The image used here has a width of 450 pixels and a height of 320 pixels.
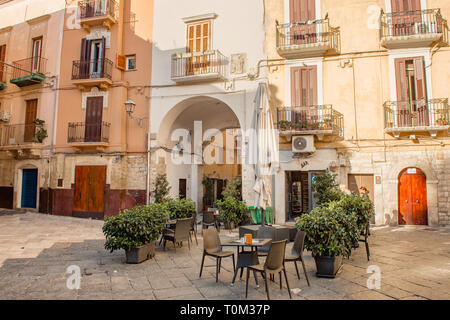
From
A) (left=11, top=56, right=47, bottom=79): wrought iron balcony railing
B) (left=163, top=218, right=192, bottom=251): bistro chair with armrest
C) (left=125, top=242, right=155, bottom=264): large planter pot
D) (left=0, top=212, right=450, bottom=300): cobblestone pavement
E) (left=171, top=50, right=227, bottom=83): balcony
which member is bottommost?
(left=0, top=212, right=450, bottom=300): cobblestone pavement

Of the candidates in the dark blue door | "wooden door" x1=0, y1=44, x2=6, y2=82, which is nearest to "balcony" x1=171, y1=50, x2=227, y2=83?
the dark blue door

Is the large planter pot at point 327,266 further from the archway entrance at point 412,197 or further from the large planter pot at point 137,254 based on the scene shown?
the archway entrance at point 412,197

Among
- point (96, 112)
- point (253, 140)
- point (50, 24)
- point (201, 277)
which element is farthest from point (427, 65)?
point (50, 24)

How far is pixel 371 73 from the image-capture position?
11336 millimetres

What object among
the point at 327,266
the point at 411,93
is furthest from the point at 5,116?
the point at 411,93

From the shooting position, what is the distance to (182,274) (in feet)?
17.4

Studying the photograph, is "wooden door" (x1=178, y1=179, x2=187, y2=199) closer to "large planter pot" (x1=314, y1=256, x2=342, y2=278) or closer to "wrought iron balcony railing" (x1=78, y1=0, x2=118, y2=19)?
"wrought iron balcony railing" (x1=78, y1=0, x2=118, y2=19)

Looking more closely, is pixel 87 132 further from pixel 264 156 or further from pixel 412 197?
pixel 412 197

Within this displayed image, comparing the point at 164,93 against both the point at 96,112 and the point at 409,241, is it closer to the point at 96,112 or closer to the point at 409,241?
the point at 96,112

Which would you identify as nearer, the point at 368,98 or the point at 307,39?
the point at 368,98

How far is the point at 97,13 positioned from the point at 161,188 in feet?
27.4

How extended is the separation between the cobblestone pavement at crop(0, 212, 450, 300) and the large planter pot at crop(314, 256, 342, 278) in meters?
0.12

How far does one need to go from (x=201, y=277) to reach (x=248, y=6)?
35.7 feet

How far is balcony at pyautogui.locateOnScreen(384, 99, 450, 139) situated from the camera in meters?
Result: 10.3
